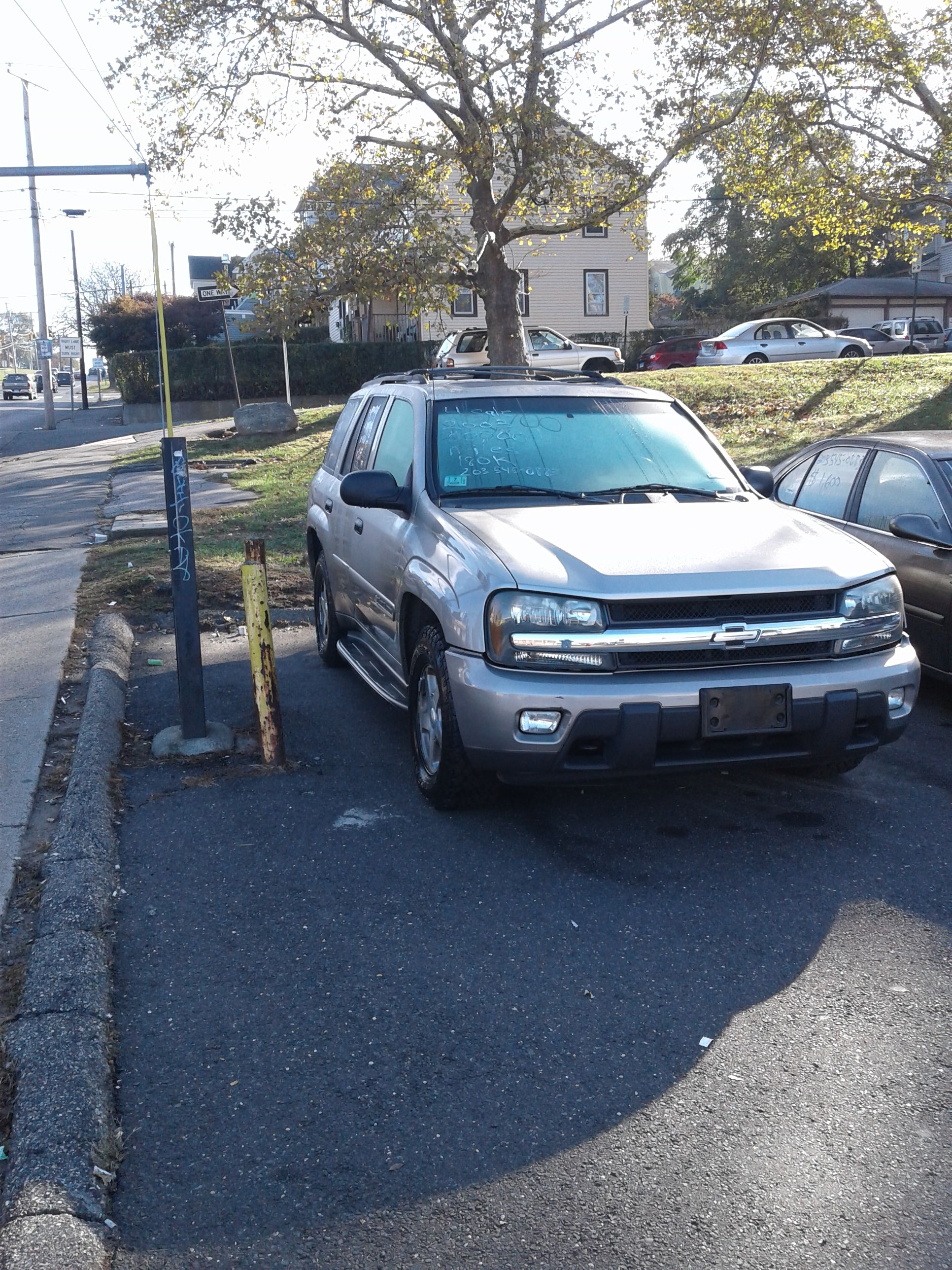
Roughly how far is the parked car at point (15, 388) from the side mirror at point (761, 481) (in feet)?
266

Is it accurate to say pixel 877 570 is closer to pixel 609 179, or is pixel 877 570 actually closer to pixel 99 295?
pixel 609 179

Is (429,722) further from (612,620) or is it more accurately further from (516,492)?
(516,492)

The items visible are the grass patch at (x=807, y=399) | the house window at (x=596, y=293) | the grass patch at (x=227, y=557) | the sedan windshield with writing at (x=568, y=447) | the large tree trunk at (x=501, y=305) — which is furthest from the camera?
the house window at (x=596, y=293)

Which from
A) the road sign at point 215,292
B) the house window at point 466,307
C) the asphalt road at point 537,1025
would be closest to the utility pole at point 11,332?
the house window at point 466,307

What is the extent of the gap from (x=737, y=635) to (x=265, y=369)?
37.5 m

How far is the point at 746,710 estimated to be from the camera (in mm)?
4465

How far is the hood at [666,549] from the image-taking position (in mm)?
4527

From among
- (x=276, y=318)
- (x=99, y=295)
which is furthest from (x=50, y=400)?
(x=99, y=295)

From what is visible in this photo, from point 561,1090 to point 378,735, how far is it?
Result: 11.0ft

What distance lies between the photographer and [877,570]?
4.88m

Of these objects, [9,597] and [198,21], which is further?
[198,21]

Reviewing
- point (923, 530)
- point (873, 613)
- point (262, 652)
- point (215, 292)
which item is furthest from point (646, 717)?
point (215, 292)

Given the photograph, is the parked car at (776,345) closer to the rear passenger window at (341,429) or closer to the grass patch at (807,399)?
the grass patch at (807,399)

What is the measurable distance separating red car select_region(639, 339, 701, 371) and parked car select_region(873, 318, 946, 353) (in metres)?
7.17
